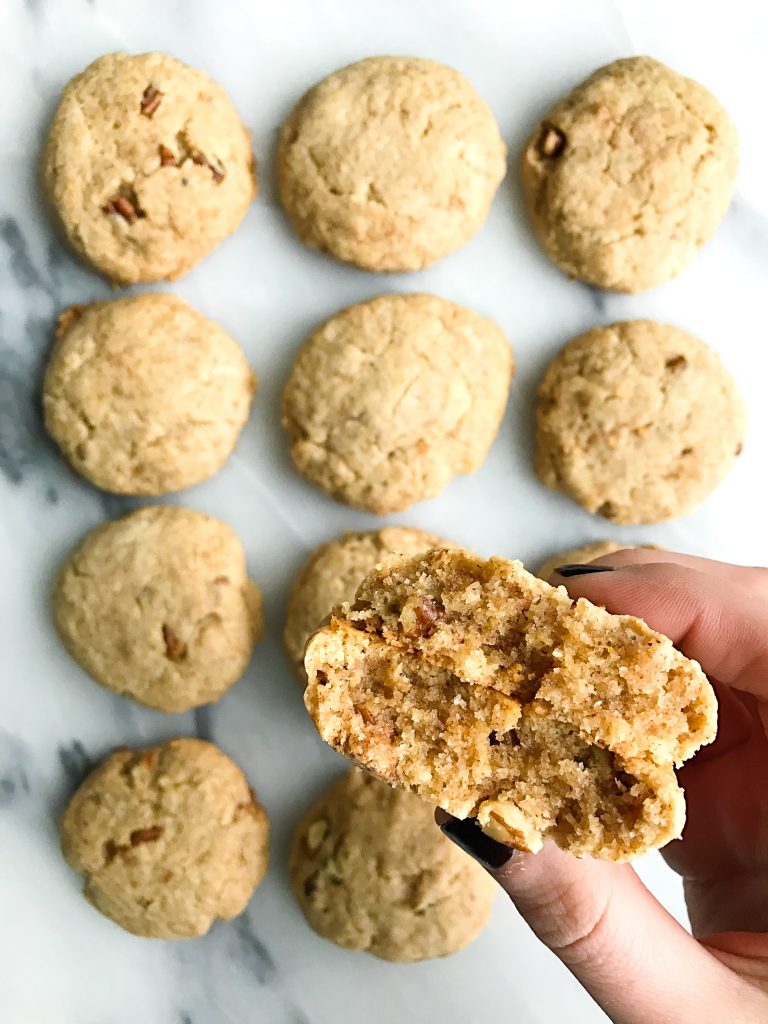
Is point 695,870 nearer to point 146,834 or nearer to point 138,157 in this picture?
point 146,834

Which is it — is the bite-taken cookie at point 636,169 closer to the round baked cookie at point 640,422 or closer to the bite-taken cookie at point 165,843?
the round baked cookie at point 640,422

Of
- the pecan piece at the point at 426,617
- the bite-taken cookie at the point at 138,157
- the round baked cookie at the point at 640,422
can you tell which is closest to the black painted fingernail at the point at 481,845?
the pecan piece at the point at 426,617

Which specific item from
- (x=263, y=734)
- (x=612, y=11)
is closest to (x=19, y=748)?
(x=263, y=734)

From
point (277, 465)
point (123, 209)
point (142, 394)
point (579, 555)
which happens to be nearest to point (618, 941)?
point (579, 555)

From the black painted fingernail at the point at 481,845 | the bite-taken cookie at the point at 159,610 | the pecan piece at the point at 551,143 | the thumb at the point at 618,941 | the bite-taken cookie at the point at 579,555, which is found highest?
the pecan piece at the point at 551,143

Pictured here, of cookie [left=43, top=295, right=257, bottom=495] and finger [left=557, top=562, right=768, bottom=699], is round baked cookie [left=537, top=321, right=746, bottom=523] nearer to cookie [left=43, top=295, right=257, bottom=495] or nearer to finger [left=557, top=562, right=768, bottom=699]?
finger [left=557, top=562, right=768, bottom=699]
